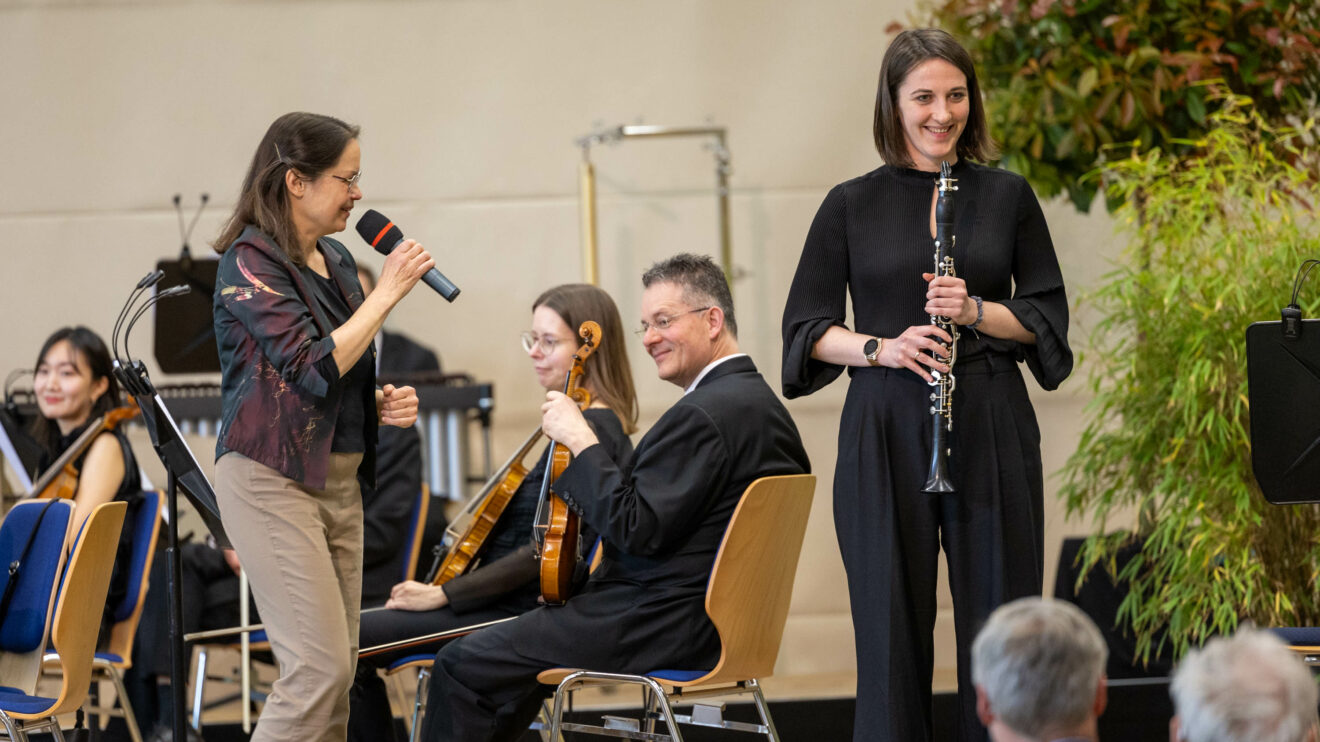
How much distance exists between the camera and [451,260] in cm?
582

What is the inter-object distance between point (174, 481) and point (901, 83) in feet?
5.15

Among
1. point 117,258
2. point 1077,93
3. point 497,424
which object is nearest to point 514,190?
point 497,424

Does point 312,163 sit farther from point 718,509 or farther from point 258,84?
point 258,84

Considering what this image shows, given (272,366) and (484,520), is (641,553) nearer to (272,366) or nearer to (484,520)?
(484,520)

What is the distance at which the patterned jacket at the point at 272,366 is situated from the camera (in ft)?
7.97

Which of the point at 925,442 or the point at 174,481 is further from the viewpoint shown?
the point at 174,481

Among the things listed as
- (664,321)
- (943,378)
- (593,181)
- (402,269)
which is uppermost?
(593,181)

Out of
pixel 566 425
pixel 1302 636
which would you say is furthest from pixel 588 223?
pixel 1302 636

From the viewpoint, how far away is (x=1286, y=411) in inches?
104

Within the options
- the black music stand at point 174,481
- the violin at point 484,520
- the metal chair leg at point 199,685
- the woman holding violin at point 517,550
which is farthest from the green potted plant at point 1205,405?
the metal chair leg at point 199,685

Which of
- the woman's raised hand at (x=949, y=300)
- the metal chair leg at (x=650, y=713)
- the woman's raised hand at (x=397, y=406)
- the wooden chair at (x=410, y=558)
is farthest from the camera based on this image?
the wooden chair at (x=410, y=558)

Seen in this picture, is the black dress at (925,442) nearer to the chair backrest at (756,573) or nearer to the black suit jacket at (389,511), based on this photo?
the chair backrest at (756,573)

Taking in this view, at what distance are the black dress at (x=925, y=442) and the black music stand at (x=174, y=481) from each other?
118 centimetres

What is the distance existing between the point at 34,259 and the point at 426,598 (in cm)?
340
